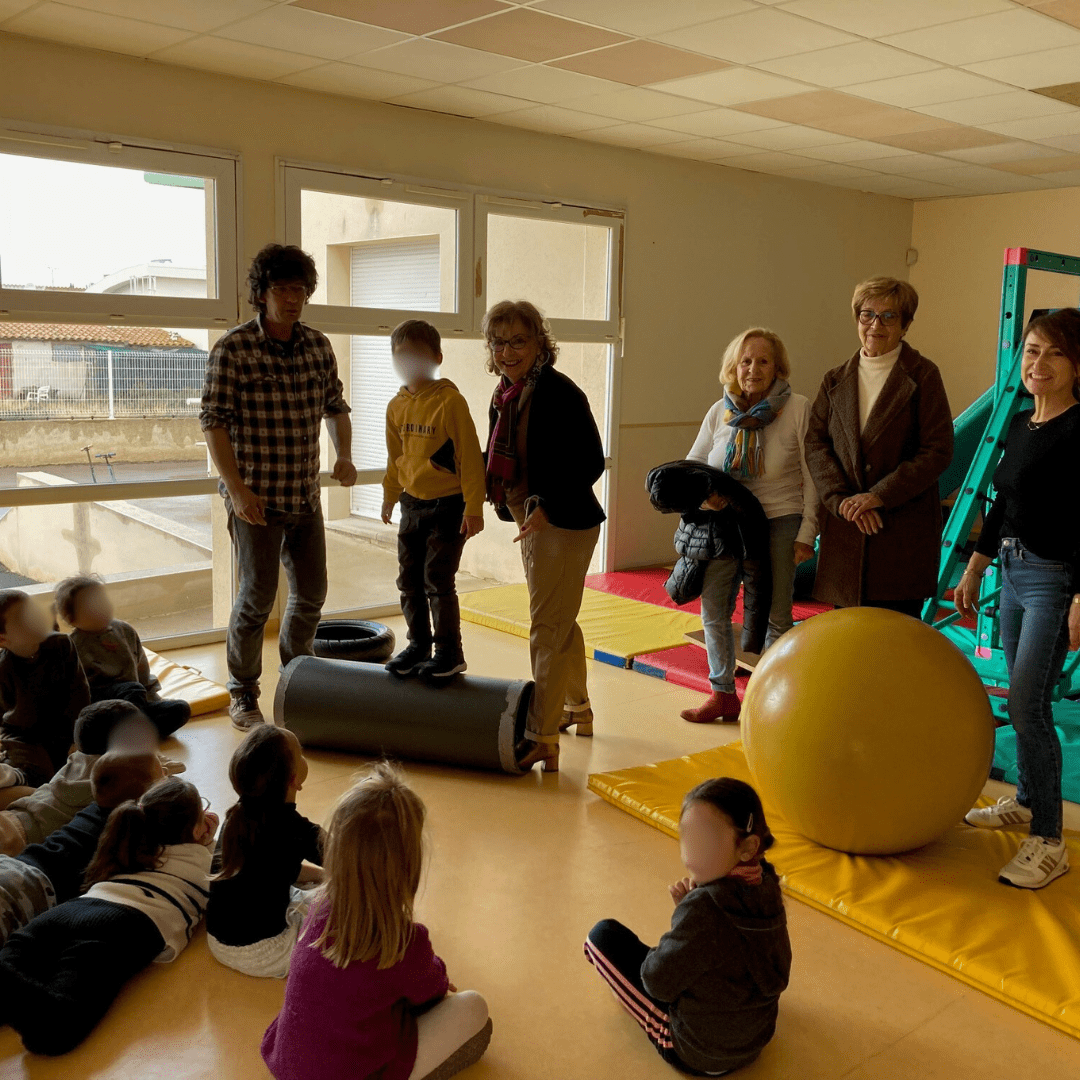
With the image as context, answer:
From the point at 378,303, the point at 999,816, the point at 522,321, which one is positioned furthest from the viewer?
the point at 378,303

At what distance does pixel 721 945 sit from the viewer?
2170 millimetres

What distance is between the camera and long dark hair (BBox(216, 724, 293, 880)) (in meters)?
2.59

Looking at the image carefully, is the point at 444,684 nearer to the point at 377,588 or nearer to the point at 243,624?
the point at 243,624

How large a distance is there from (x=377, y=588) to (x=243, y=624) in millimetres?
4369

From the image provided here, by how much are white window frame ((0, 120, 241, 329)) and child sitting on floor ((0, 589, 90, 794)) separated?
2.03 m

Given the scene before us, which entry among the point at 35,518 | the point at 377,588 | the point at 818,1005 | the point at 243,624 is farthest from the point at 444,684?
the point at 377,588

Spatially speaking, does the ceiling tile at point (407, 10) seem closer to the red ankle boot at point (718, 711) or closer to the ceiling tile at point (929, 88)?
the ceiling tile at point (929, 88)

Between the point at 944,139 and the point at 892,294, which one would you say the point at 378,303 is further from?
the point at 892,294

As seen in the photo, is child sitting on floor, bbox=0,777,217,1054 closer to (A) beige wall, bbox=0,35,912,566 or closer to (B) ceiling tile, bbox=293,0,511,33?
(B) ceiling tile, bbox=293,0,511,33

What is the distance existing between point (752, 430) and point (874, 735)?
60.3 inches

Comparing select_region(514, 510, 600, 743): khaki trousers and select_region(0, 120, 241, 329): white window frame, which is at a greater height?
select_region(0, 120, 241, 329): white window frame

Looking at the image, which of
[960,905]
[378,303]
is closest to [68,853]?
[960,905]

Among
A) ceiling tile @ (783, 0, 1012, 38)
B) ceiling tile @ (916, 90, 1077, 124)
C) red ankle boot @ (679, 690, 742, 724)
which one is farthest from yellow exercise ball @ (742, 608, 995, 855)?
ceiling tile @ (916, 90, 1077, 124)

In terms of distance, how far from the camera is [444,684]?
3926mm
